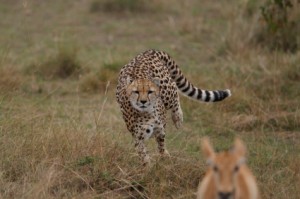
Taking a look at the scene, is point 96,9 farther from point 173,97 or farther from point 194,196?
point 194,196

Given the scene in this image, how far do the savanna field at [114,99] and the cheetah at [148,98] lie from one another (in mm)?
159

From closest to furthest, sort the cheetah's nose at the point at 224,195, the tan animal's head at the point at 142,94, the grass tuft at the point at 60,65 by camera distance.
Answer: the cheetah's nose at the point at 224,195, the tan animal's head at the point at 142,94, the grass tuft at the point at 60,65

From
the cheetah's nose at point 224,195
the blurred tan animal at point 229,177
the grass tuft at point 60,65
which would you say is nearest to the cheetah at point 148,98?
the blurred tan animal at point 229,177

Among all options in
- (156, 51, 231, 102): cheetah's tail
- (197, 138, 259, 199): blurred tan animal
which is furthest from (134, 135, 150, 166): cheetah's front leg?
(197, 138, 259, 199): blurred tan animal

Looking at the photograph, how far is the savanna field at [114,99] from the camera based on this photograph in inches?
217

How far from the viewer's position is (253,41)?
10469 mm

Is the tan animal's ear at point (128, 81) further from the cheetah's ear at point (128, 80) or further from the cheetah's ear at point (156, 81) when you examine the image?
→ the cheetah's ear at point (156, 81)

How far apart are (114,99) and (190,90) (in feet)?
5.42

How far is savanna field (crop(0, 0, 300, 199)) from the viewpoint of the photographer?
5.51m

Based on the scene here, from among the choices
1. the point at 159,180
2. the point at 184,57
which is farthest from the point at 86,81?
the point at 159,180

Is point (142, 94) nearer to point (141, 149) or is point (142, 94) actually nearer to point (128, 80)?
point (128, 80)

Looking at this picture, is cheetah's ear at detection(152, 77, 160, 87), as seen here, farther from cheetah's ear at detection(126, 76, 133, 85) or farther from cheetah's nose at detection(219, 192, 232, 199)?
cheetah's nose at detection(219, 192, 232, 199)

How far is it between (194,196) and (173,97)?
1.61 meters

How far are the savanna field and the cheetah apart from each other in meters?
0.16
